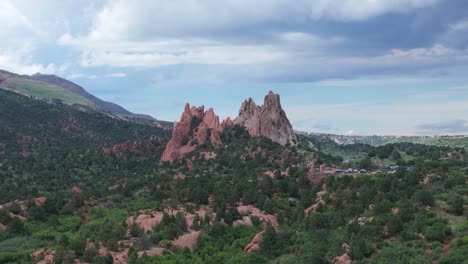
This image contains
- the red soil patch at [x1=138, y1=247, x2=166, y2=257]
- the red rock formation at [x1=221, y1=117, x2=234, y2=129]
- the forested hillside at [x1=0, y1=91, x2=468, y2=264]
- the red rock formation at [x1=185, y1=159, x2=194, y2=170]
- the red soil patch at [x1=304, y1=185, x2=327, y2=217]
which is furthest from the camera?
the red rock formation at [x1=221, y1=117, x2=234, y2=129]

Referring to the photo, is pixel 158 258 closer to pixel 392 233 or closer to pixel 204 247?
pixel 204 247

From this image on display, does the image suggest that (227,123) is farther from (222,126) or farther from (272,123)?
(272,123)

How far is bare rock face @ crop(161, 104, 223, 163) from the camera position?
156 meters

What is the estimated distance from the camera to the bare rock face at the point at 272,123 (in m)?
154

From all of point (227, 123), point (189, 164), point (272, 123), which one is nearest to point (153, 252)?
point (189, 164)

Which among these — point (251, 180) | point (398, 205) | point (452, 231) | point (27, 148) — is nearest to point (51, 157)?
point (27, 148)

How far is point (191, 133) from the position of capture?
16425 cm

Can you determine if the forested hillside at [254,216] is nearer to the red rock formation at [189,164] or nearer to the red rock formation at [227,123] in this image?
the red rock formation at [189,164]

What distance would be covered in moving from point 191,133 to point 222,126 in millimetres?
10002

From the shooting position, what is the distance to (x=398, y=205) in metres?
72.9

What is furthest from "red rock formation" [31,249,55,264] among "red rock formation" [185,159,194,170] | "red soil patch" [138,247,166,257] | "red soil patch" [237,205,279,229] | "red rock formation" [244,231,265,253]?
"red rock formation" [185,159,194,170]

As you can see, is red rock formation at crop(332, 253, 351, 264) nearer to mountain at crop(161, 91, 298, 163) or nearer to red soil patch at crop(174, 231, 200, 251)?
red soil patch at crop(174, 231, 200, 251)

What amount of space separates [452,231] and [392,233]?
6.83 metres

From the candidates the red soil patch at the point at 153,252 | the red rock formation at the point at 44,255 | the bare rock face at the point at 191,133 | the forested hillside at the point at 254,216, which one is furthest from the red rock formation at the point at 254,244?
the bare rock face at the point at 191,133
